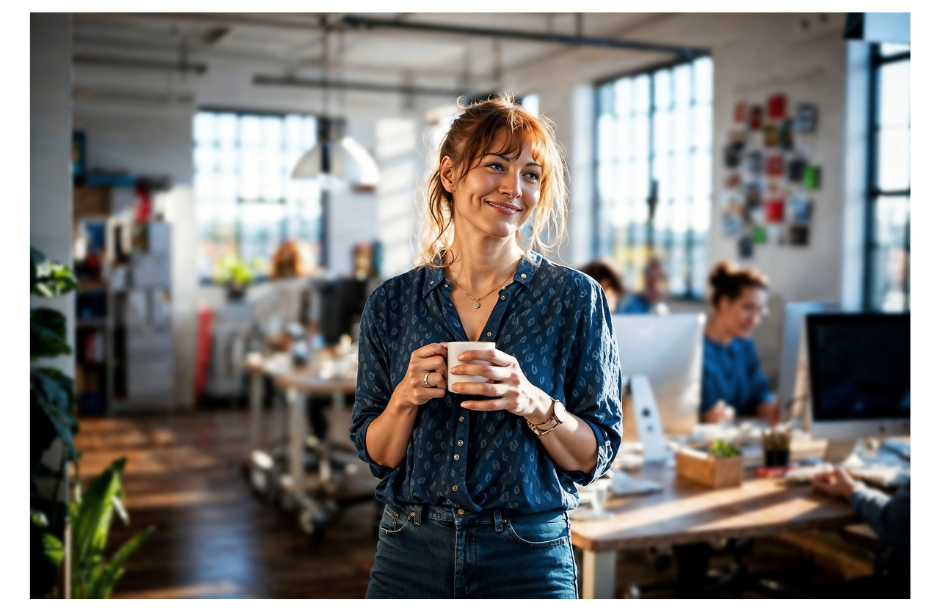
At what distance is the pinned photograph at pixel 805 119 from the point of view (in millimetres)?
6086

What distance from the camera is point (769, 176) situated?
647cm

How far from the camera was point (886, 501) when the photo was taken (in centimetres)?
258

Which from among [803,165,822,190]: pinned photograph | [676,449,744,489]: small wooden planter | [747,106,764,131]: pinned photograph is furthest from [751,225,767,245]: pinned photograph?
[676,449,744,489]: small wooden planter

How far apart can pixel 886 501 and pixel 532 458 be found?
4.65 ft

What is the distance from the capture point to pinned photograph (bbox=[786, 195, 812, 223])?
6.18 m

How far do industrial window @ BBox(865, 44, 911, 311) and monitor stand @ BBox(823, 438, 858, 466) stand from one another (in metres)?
2.67

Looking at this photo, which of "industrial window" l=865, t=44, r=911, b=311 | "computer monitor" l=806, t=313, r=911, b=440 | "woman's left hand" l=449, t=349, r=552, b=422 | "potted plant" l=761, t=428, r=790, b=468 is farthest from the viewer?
"industrial window" l=865, t=44, r=911, b=311

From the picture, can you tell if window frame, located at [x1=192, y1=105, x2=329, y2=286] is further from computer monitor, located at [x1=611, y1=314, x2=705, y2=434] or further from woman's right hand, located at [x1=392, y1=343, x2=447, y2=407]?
woman's right hand, located at [x1=392, y1=343, x2=447, y2=407]

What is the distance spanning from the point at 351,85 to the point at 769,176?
4.88 meters

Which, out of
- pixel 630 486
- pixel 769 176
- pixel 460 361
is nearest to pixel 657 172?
pixel 769 176

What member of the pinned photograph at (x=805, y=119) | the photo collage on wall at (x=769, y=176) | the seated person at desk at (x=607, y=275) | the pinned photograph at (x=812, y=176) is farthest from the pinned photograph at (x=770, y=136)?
the seated person at desk at (x=607, y=275)

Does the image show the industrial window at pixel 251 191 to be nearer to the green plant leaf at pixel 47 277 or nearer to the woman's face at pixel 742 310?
the woman's face at pixel 742 310

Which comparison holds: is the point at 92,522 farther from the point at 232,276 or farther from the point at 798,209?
the point at 232,276

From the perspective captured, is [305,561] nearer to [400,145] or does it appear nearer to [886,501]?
[886,501]
